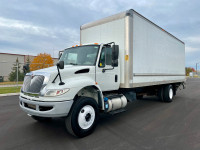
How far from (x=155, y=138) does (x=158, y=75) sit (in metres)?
3.82

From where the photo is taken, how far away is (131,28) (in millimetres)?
5059

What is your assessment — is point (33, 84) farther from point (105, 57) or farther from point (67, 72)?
point (105, 57)

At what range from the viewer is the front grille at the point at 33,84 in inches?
138

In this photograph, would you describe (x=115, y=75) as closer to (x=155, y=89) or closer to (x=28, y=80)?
(x=28, y=80)

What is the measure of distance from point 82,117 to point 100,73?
1.40 meters

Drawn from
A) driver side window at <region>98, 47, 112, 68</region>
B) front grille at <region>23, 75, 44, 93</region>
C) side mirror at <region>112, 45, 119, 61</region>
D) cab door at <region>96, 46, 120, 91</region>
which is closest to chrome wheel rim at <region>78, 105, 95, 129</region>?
cab door at <region>96, 46, 120, 91</region>

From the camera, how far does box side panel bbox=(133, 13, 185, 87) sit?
544 centimetres

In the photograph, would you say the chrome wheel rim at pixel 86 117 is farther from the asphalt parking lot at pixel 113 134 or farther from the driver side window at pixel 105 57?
the driver side window at pixel 105 57

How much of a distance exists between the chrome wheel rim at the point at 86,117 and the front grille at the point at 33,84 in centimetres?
119

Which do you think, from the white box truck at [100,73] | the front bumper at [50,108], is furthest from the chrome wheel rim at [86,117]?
Answer: the front bumper at [50,108]

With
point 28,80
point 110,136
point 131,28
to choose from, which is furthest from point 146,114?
point 28,80

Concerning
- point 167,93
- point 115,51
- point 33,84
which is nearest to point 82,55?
point 115,51

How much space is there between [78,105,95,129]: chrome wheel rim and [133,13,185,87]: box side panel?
2.13 meters

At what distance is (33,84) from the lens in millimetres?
3641
